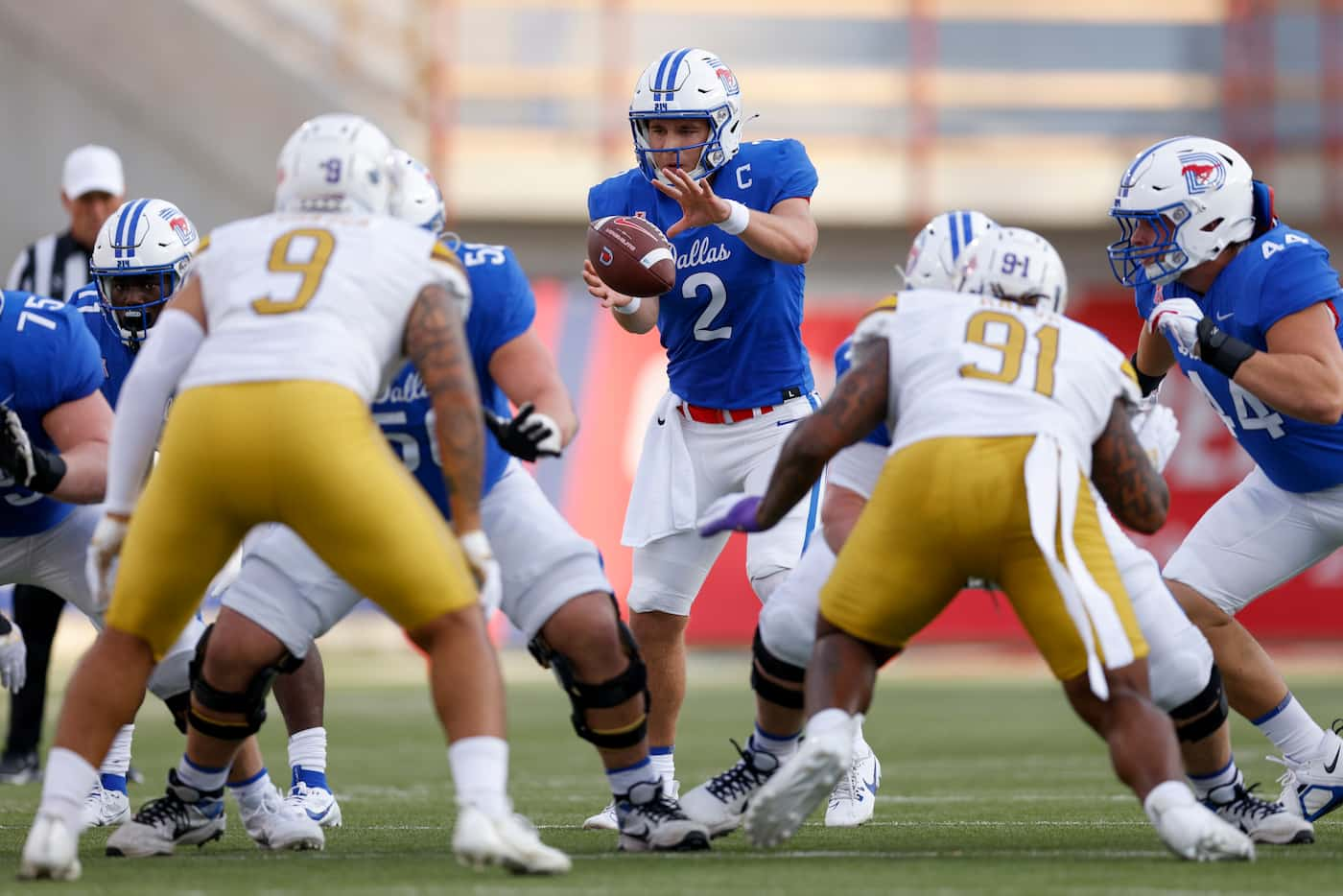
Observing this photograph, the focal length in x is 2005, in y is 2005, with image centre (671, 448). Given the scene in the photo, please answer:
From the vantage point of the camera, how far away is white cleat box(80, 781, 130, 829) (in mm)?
5652

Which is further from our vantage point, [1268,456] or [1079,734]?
[1079,734]

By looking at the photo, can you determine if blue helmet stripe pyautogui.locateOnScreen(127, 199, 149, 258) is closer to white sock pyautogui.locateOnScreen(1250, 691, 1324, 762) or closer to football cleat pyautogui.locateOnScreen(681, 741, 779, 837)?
football cleat pyautogui.locateOnScreen(681, 741, 779, 837)

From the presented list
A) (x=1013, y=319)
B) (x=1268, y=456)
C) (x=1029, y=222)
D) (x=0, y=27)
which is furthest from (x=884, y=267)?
(x=1013, y=319)

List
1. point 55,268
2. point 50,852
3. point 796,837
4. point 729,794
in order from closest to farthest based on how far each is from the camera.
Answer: point 50,852 → point 729,794 → point 796,837 → point 55,268

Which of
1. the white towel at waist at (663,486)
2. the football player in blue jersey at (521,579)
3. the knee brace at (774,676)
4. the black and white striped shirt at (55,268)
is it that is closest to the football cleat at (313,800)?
the football player in blue jersey at (521,579)

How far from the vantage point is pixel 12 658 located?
5211 millimetres

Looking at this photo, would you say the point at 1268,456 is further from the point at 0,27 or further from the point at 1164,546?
the point at 0,27

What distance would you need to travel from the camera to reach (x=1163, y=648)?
4.46m

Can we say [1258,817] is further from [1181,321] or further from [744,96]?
[744,96]

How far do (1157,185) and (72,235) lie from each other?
456 centimetres

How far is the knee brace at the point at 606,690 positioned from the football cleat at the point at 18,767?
3.21 metres

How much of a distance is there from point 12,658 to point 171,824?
746 mm

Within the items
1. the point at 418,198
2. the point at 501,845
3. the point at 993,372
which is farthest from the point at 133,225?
the point at 993,372

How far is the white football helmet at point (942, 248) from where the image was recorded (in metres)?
4.80
